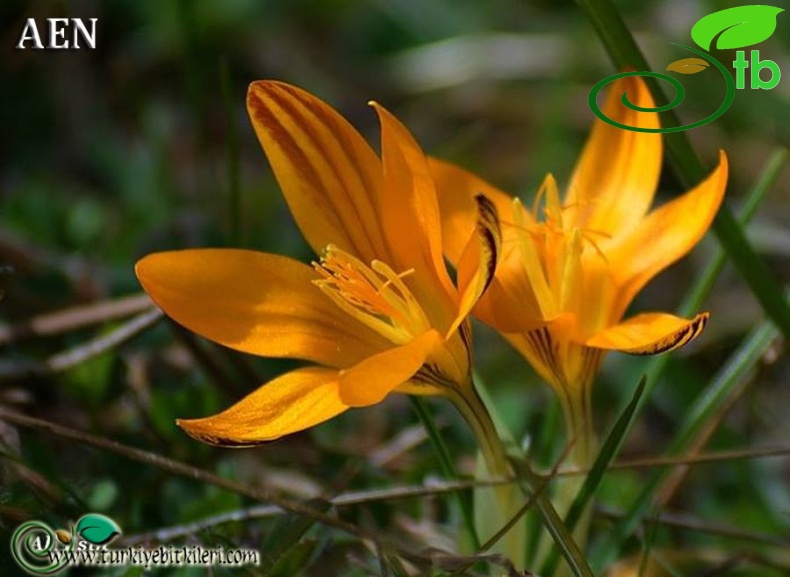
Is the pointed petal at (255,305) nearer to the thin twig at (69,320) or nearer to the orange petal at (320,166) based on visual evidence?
the orange petal at (320,166)

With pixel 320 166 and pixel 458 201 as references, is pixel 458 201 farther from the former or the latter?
pixel 320 166

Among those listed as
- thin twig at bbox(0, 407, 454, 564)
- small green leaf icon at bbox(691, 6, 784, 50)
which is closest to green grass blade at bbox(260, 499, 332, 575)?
thin twig at bbox(0, 407, 454, 564)

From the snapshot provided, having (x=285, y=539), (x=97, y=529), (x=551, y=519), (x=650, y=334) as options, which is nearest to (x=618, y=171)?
(x=650, y=334)

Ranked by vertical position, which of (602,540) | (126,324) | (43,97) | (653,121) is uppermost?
(43,97)

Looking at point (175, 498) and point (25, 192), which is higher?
point (25, 192)

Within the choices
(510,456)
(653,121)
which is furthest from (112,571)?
(653,121)

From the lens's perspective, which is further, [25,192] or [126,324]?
[25,192]

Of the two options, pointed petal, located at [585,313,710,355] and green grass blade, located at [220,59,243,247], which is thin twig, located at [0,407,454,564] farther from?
green grass blade, located at [220,59,243,247]

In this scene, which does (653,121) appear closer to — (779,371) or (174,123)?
(779,371)

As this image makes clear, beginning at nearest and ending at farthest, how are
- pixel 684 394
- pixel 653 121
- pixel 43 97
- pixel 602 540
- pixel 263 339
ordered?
pixel 263 339 < pixel 653 121 < pixel 602 540 < pixel 684 394 < pixel 43 97
